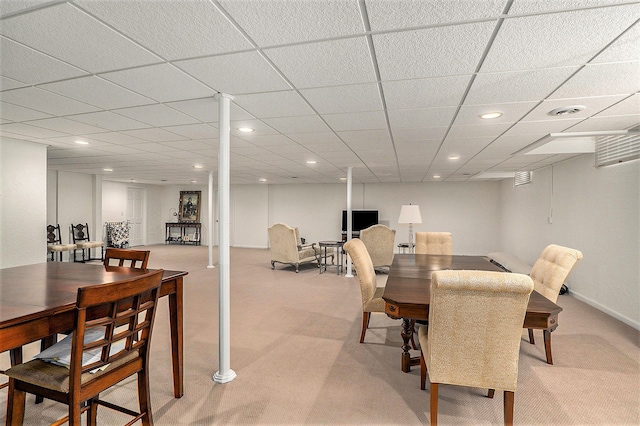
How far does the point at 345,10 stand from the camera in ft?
4.71

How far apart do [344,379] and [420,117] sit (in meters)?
2.42

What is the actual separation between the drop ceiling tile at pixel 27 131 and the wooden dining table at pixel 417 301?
423 cm

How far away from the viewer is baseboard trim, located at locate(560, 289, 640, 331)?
3635mm

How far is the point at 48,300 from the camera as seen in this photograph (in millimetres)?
1590

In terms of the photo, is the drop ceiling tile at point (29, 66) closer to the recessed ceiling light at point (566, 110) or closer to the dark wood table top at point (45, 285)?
the dark wood table top at point (45, 285)

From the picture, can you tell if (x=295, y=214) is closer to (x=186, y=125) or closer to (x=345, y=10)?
(x=186, y=125)

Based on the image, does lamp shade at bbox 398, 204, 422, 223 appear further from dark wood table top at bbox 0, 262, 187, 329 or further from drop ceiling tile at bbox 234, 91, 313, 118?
dark wood table top at bbox 0, 262, 187, 329

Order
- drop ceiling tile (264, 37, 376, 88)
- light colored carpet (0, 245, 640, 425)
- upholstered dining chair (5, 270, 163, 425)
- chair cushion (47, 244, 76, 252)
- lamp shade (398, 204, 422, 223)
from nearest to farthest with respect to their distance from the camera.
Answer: upholstered dining chair (5, 270, 163, 425) → drop ceiling tile (264, 37, 376, 88) → light colored carpet (0, 245, 640, 425) → lamp shade (398, 204, 422, 223) → chair cushion (47, 244, 76, 252)

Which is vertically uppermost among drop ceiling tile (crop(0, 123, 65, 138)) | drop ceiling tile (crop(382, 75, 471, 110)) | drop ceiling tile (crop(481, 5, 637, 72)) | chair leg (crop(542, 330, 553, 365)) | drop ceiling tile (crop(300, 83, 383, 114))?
drop ceiling tile (crop(0, 123, 65, 138))

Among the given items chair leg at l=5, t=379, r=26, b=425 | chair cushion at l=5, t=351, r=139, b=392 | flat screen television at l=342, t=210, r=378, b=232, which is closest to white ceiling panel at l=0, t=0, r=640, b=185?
chair cushion at l=5, t=351, r=139, b=392

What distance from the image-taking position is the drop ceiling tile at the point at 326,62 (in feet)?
5.77

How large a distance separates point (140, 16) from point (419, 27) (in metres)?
1.34

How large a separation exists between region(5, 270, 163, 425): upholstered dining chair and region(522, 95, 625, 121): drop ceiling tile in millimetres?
3183

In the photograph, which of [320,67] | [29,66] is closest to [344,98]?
[320,67]
